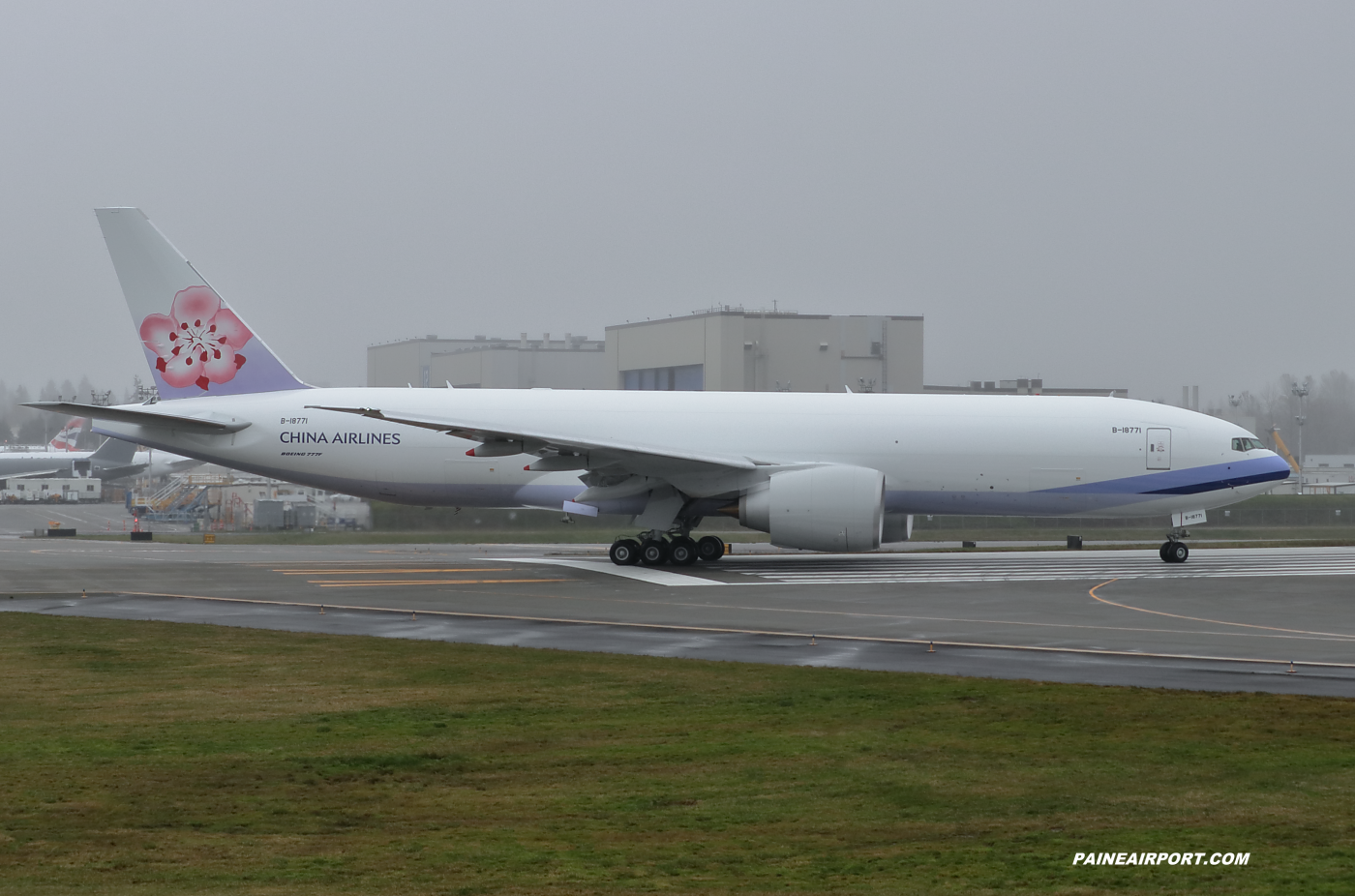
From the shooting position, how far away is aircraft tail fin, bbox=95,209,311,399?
30.7 m

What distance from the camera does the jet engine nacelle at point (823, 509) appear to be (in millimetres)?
27766

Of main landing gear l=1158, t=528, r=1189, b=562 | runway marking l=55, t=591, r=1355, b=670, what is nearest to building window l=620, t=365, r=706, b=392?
main landing gear l=1158, t=528, r=1189, b=562

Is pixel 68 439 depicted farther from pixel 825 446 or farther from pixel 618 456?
pixel 825 446

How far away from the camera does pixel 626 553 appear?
1161 inches

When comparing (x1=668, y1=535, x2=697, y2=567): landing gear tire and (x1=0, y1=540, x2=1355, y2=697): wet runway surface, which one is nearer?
(x1=0, y1=540, x2=1355, y2=697): wet runway surface

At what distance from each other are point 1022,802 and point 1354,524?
4806 cm

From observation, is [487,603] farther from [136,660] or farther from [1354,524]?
[1354,524]

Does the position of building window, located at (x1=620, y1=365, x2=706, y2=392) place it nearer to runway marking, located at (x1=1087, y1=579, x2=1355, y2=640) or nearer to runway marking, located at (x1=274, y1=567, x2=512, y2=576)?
runway marking, located at (x1=274, y1=567, x2=512, y2=576)

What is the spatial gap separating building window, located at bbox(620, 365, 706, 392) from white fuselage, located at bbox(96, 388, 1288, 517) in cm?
4782

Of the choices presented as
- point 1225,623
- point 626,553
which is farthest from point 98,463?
point 1225,623

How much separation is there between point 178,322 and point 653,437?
1177cm

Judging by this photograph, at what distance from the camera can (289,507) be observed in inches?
1866

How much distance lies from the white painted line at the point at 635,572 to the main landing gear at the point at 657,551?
0.33 meters

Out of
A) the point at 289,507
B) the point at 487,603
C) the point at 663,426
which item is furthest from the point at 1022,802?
the point at 289,507
